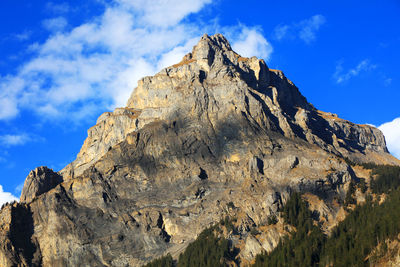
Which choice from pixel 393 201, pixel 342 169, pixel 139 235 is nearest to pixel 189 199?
pixel 139 235

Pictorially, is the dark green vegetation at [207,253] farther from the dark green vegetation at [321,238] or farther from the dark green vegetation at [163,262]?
the dark green vegetation at [163,262]

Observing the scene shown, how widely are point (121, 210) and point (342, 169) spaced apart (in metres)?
74.0

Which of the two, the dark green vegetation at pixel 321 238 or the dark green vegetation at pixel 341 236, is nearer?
the dark green vegetation at pixel 341 236

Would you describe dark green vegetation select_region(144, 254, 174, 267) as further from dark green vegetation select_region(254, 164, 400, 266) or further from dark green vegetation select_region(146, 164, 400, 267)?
dark green vegetation select_region(254, 164, 400, 266)

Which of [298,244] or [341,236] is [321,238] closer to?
[341,236]

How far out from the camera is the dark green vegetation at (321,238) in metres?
160

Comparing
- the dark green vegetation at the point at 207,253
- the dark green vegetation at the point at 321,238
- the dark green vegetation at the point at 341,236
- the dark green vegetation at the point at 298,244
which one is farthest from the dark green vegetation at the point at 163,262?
the dark green vegetation at the point at 341,236

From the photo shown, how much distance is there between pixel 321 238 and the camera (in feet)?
552

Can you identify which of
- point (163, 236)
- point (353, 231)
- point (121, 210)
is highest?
point (121, 210)

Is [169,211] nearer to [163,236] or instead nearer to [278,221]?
[163,236]

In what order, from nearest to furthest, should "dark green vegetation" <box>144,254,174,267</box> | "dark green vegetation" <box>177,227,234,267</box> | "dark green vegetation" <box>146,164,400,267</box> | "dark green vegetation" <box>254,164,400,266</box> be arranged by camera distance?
1. "dark green vegetation" <box>254,164,400,266</box>
2. "dark green vegetation" <box>146,164,400,267</box>
3. "dark green vegetation" <box>177,227,234,267</box>
4. "dark green vegetation" <box>144,254,174,267</box>

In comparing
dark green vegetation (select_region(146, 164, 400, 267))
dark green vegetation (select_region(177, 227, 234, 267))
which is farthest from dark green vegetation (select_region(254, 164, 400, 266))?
dark green vegetation (select_region(177, 227, 234, 267))

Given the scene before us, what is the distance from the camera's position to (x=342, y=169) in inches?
7559

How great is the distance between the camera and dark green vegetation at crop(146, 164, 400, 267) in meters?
160
